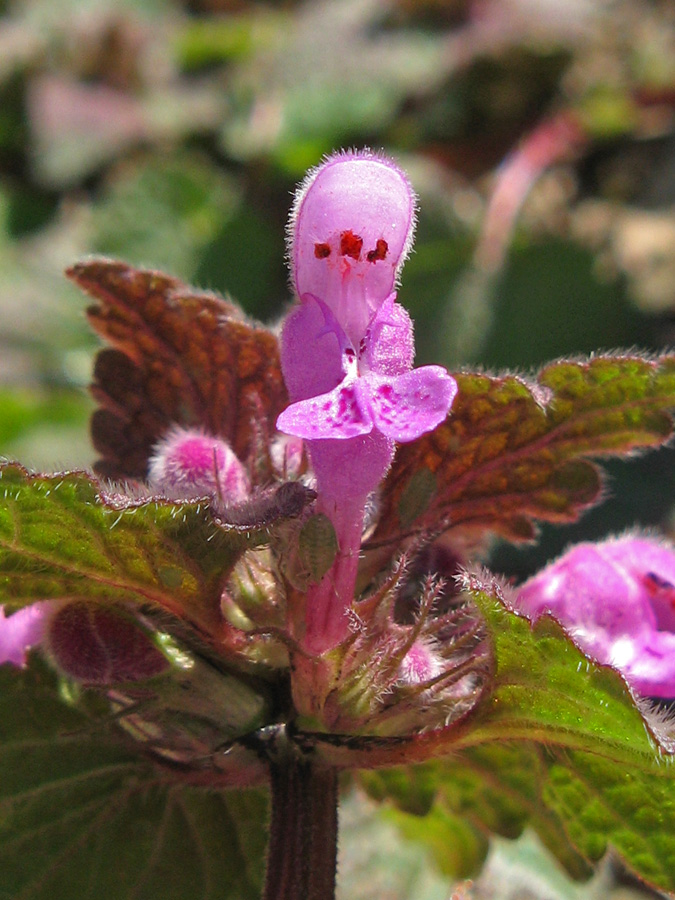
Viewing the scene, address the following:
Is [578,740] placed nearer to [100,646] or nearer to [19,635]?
[100,646]

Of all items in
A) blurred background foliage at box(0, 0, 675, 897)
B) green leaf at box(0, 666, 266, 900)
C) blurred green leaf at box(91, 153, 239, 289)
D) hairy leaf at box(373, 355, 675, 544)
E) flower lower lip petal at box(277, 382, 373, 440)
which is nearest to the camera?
flower lower lip petal at box(277, 382, 373, 440)

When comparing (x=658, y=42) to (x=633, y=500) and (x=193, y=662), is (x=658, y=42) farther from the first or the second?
(x=193, y=662)

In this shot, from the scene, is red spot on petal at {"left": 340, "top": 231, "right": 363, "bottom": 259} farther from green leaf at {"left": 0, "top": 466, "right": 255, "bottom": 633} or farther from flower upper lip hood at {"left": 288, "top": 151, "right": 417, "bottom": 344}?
green leaf at {"left": 0, "top": 466, "right": 255, "bottom": 633}

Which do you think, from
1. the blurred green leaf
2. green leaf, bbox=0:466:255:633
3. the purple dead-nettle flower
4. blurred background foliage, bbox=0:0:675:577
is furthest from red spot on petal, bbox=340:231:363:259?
the blurred green leaf

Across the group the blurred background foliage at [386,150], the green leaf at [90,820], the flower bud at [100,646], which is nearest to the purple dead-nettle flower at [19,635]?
the green leaf at [90,820]

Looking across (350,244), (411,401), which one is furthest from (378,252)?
A: (411,401)

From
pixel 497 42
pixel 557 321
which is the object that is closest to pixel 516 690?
pixel 557 321
